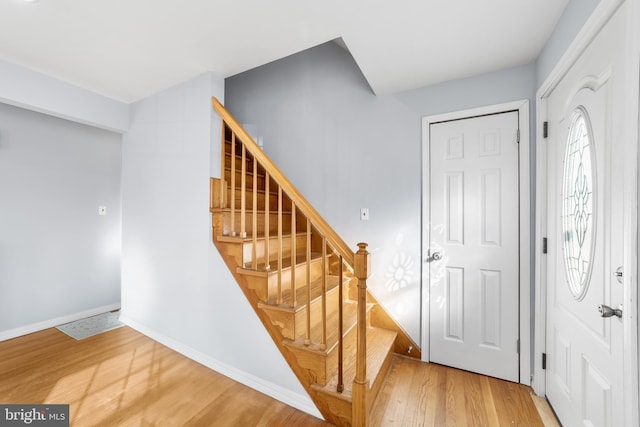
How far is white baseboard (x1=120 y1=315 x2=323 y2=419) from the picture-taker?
1628mm

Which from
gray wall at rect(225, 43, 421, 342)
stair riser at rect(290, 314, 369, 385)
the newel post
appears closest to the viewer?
the newel post

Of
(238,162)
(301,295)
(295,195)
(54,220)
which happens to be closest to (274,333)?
(301,295)

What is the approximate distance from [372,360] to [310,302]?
643mm

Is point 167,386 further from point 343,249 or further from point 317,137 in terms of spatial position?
point 317,137

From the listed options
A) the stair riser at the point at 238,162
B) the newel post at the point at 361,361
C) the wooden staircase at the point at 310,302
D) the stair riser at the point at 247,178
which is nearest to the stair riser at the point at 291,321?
the wooden staircase at the point at 310,302

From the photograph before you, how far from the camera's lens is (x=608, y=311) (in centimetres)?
102

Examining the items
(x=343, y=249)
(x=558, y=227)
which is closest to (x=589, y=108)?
(x=558, y=227)

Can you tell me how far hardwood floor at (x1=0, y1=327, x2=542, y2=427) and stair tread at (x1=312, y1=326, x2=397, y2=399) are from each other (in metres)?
0.18

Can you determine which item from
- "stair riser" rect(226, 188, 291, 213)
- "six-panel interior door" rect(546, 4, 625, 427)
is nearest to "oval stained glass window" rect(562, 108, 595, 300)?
"six-panel interior door" rect(546, 4, 625, 427)

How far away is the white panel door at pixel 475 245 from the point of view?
6.20 ft

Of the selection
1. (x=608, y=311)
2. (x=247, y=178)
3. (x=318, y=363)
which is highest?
(x=247, y=178)

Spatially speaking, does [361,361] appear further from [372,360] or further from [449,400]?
[449,400]

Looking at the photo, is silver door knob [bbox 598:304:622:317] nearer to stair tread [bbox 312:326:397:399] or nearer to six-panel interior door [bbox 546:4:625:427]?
six-panel interior door [bbox 546:4:625:427]

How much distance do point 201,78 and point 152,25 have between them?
21.2 inches
